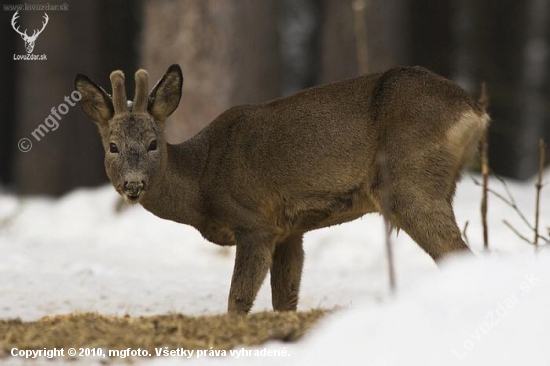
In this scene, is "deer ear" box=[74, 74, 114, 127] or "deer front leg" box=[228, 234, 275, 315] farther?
"deer ear" box=[74, 74, 114, 127]

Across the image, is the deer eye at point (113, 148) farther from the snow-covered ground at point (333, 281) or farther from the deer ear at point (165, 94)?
the snow-covered ground at point (333, 281)

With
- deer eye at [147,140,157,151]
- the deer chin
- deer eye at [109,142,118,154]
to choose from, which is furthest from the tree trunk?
the deer chin

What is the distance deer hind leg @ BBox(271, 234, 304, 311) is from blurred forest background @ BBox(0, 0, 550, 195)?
420 cm

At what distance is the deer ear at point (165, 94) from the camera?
7.90 metres

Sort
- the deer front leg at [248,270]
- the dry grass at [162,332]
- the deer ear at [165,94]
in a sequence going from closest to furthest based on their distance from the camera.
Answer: the dry grass at [162,332] < the deer front leg at [248,270] < the deer ear at [165,94]

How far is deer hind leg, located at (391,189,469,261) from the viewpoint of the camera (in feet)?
23.7

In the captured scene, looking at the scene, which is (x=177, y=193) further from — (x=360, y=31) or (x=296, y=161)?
(x=360, y=31)

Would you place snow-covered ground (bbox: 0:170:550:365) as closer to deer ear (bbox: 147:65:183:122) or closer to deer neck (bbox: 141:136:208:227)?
deer neck (bbox: 141:136:208:227)

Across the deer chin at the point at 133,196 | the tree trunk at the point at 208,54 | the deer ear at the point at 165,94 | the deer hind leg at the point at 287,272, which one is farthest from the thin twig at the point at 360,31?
the deer chin at the point at 133,196

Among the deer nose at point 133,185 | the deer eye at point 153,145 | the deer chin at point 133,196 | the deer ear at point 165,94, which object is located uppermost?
the deer ear at point 165,94

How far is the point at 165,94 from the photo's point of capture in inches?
313

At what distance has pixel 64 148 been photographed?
19.5 metres

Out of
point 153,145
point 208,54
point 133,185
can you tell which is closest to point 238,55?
point 208,54

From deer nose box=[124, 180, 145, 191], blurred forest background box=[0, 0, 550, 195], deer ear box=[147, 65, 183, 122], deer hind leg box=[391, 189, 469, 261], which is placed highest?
deer ear box=[147, 65, 183, 122]
